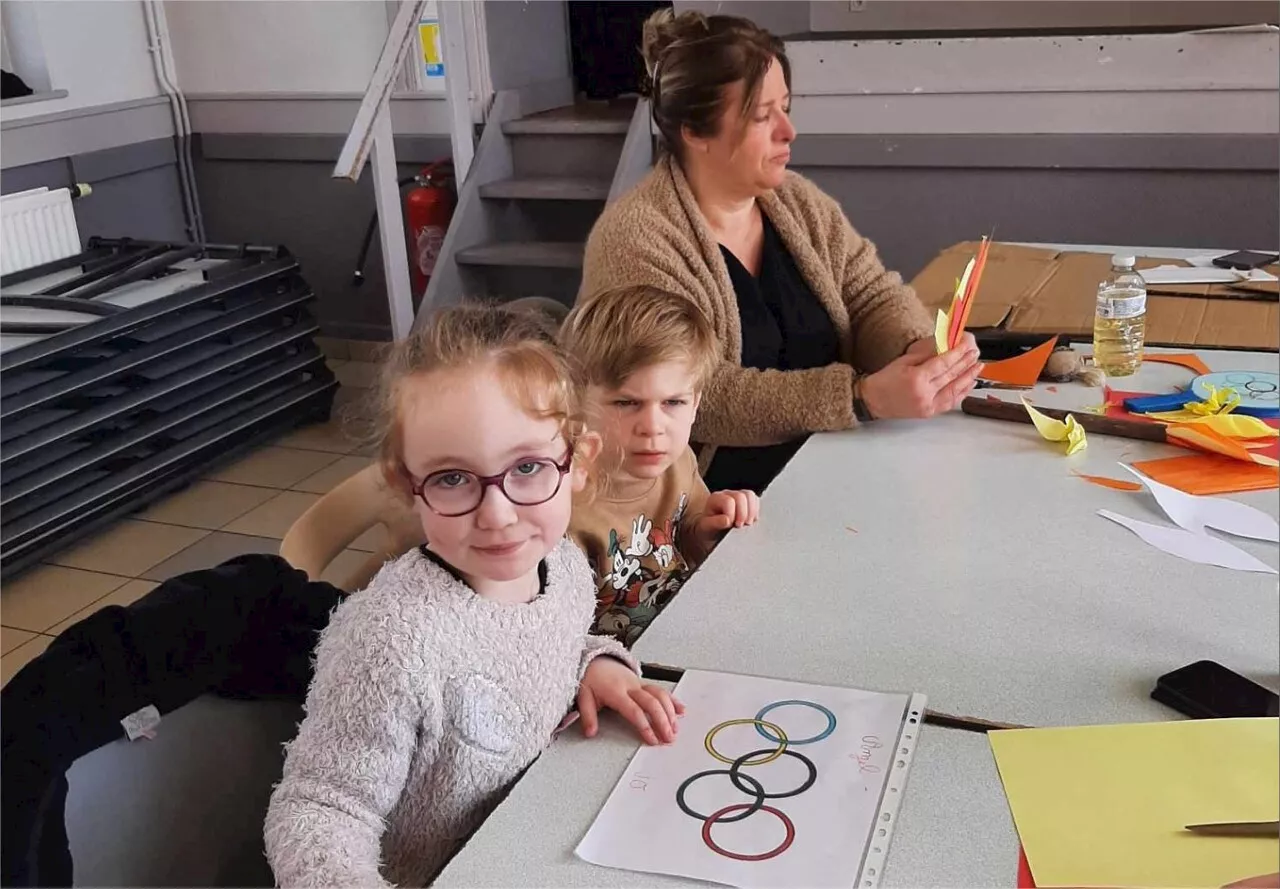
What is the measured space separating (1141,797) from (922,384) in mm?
806

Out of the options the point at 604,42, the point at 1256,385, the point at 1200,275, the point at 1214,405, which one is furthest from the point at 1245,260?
the point at 604,42

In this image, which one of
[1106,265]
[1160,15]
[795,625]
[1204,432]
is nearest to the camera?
[795,625]

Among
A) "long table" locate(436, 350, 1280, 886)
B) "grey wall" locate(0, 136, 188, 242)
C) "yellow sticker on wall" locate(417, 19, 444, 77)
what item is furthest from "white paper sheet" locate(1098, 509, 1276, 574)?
"grey wall" locate(0, 136, 188, 242)

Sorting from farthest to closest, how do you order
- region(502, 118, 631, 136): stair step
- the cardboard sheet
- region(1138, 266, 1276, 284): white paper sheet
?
region(502, 118, 631, 136): stair step < region(1138, 266, 1276, 284): white paper sheet < the cardboard sheet

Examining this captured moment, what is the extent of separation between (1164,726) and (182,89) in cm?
445

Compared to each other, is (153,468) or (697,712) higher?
(697,712)

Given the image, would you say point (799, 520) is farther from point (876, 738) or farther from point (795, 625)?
point (876, 738)

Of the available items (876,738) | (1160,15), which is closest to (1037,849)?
(876,738)

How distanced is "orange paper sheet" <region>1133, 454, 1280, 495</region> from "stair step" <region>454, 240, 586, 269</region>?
7.80 feet

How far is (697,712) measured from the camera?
985 mm

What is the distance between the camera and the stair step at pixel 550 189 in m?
3.68

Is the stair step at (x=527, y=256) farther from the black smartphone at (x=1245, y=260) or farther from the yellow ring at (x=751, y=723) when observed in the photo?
the yellow ring at (x=751, y=723)

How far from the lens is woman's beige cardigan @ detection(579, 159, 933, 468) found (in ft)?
5.42

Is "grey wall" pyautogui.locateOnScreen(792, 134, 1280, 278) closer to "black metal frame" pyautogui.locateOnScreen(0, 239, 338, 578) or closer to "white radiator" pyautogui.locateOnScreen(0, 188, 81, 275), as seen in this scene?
"black metal frame" pyautogui.locateOnScreen(0, 239, 338, 578)
